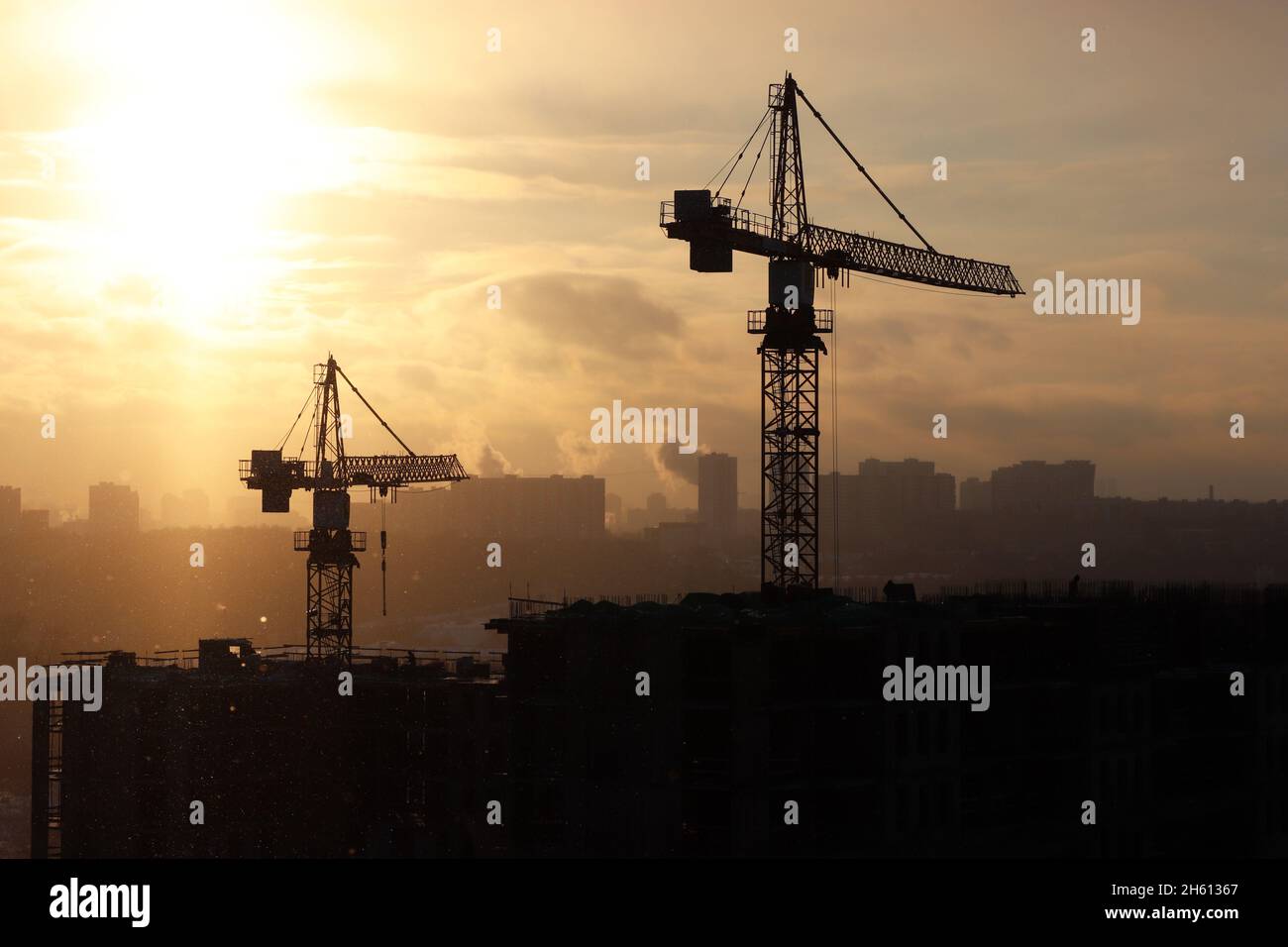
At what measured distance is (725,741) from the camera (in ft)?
195

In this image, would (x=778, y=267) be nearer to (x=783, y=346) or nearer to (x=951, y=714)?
(x=783, y=346)

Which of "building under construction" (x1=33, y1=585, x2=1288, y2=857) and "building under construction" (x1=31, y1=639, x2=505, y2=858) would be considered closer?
"building under construction" (x1=33, y1=585, x2=1288, y2=857)

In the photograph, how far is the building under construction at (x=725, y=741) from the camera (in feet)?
196

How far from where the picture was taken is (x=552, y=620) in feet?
210

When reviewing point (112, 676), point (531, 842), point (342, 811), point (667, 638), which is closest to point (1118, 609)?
point (667, 638)

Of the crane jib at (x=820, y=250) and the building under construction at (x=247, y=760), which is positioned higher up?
the crane jib at (x=820, y=250)

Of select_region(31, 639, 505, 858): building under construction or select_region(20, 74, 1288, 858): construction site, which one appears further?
select_region(31, 639, 505, 858): building under construction

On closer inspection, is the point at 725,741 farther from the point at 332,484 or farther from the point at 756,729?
the point at 332,484

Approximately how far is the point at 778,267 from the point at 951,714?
31.7 metres

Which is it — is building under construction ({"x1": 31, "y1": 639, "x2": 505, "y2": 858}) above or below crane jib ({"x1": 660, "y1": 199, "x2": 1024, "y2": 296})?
below

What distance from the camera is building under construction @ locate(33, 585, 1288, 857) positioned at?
5969cm

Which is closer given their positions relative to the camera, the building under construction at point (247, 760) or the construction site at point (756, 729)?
the construction site at point (756, 729)

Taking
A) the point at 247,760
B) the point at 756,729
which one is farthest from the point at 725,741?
the point at 247,760
